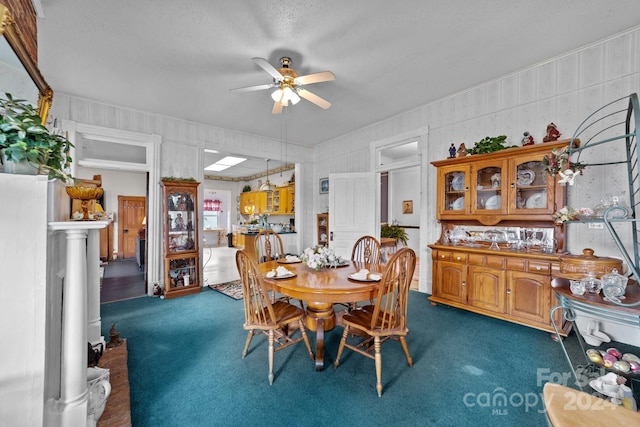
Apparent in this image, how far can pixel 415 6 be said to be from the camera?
2.10 meters

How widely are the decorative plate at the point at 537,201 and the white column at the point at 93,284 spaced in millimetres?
4241

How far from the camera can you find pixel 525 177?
3.00 meters

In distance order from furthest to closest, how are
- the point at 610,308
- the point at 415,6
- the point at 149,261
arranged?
1. the point at 149,261
2. the point at 415,6
3. the point at 610,308

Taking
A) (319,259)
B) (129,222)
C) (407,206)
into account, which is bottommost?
(319,259)

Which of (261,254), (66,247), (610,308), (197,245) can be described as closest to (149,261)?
(197,245)

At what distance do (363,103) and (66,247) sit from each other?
Result: 12.3 ft

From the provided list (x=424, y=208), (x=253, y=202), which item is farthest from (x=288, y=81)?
(x=253, y=202)

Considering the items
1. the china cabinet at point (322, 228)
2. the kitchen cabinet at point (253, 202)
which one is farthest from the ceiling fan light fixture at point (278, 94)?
the kitchen cabinet at point (253, 202)

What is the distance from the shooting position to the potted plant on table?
1.07 m

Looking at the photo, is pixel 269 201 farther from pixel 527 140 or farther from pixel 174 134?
pixel 527 140

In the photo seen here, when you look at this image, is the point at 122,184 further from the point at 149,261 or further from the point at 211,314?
the point at 211,314

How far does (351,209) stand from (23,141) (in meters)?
4.31

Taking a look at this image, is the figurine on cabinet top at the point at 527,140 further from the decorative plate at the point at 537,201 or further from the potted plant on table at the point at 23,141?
the potted plant on table at the point at 23,141

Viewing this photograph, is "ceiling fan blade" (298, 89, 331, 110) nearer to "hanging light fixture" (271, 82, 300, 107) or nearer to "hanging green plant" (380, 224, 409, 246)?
"hanging light fixture" (271, 82, 300, 107)
